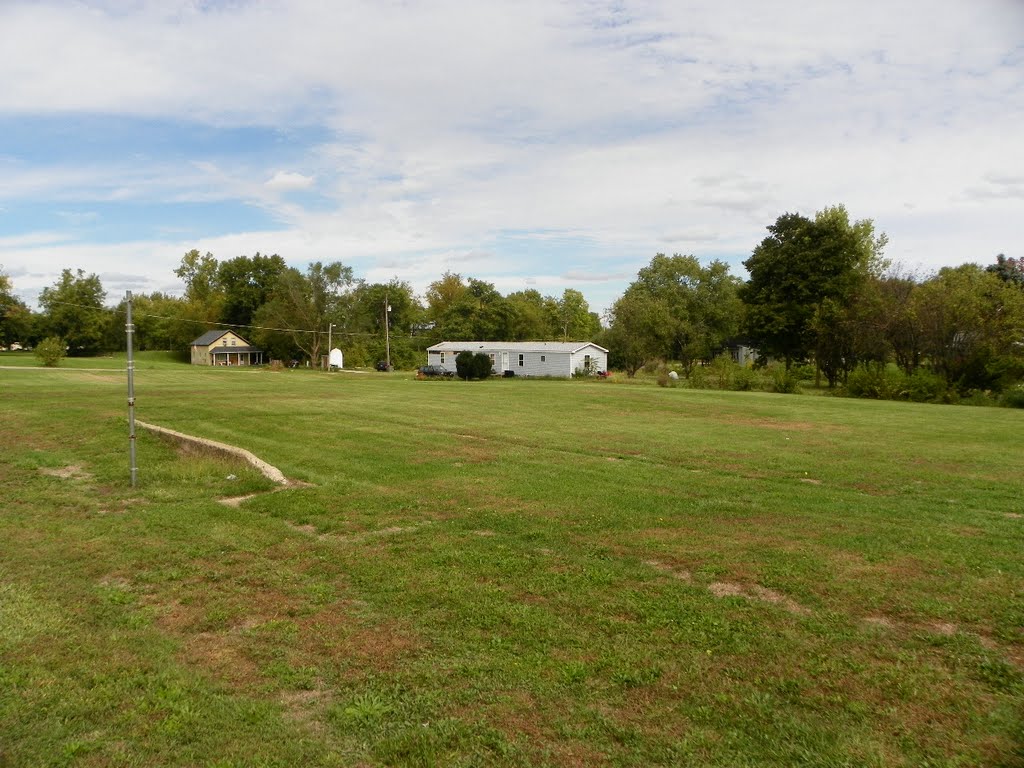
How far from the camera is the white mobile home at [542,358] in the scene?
54.8 meters

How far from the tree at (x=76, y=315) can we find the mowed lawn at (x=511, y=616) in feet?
258

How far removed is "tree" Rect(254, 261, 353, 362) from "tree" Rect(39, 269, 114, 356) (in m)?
19.4

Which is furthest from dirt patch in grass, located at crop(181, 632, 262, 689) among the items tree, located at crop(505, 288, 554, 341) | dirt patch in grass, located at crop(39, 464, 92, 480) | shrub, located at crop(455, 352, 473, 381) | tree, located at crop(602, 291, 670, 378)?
tree, located at crop(505, 288, 554, 341)

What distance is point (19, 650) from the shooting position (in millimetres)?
4348

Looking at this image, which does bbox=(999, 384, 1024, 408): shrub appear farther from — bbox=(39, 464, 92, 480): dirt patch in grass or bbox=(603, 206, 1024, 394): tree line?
bbox=(39, 464, 92, 480): dirt patch in grass

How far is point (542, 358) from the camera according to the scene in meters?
56.0

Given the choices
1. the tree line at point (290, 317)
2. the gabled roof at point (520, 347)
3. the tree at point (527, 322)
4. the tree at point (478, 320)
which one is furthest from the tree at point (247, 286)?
the gabled roof at point (520, 347)

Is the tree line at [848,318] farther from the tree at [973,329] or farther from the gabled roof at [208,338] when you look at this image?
the gabled roof at [208,338]

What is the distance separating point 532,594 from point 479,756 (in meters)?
2.17

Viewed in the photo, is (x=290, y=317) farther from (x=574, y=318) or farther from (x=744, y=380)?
(x=744, y=380)

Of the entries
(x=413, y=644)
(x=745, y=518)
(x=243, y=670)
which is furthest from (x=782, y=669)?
(x=745, y=518)

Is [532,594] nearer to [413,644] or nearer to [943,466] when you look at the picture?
[413,644]

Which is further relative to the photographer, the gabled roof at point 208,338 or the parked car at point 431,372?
the gabled roof at point 208,338

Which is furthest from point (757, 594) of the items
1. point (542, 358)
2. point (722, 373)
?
point (542, 358)
